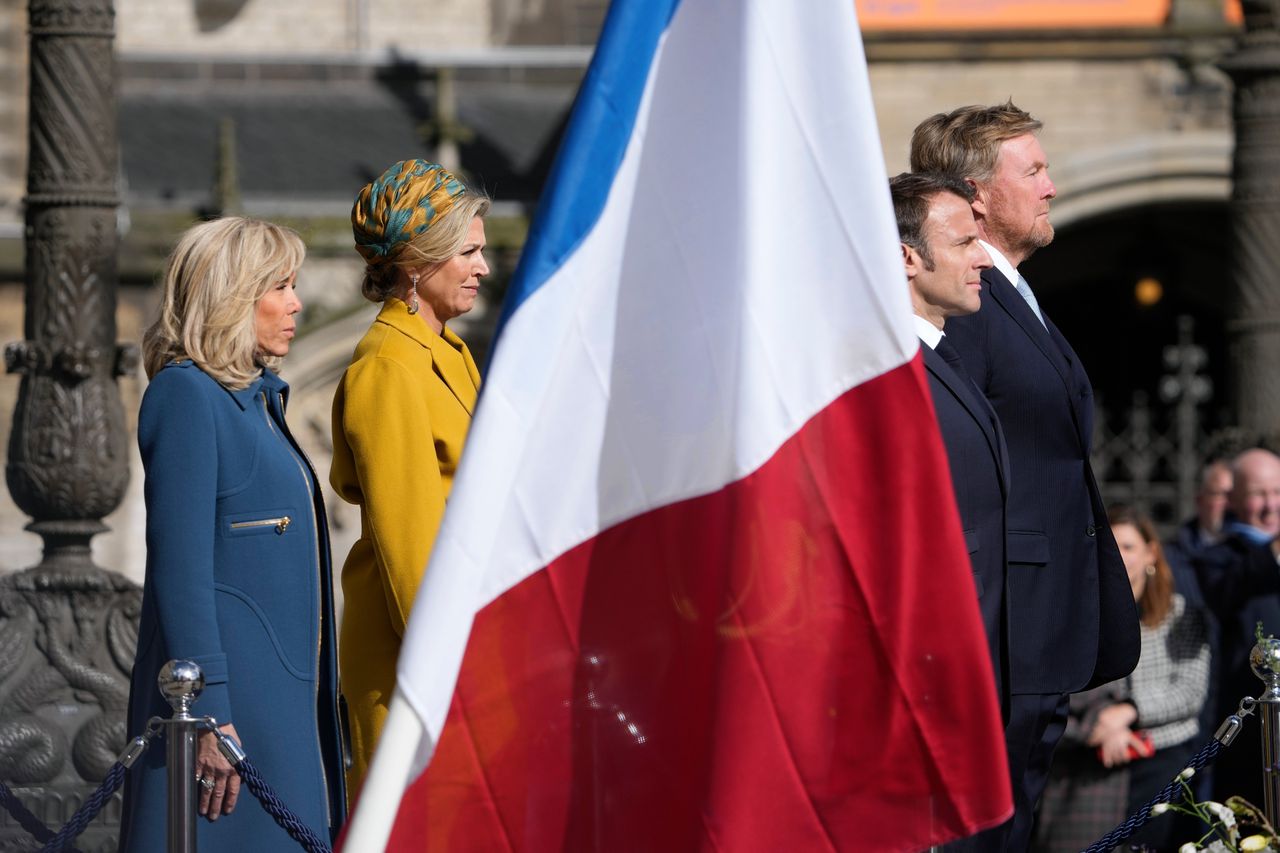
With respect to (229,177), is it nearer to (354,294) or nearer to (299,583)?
(354,294)

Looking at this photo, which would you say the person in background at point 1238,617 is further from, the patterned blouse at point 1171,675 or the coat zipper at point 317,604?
the coat zipper at point 317,604

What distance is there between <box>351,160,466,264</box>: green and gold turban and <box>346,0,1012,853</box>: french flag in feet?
3.82

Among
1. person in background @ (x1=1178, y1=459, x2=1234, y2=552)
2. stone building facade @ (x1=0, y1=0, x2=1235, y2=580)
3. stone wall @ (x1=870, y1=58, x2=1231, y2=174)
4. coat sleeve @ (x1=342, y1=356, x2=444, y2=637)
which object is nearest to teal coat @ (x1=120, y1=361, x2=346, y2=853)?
coat sleeve @ (x1=342, y1=356, x2=444, y2=637)

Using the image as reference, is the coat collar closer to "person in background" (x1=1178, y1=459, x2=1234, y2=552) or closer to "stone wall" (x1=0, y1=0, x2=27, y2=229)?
"person in background" (x1=1178, y1=459, x2=1234, y2=552)

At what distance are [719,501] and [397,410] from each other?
119 centimetres

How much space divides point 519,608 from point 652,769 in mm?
296

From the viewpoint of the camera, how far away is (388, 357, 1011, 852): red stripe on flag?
2.93m

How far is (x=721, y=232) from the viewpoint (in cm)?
301

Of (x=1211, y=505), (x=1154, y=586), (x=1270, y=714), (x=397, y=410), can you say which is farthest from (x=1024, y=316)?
(x=1211, y=505)

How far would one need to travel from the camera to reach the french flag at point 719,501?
2.93m

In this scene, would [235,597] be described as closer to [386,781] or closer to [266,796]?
[266,796]

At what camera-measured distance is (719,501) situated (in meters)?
2.98

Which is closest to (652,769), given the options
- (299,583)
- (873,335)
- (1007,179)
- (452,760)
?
(452,760)

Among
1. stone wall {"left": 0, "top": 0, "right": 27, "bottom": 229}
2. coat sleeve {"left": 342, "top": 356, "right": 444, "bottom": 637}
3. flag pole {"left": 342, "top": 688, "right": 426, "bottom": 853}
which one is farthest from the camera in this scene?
stone wall {"left": 0, "top": 0, "right": 27, "bottom": 229}
